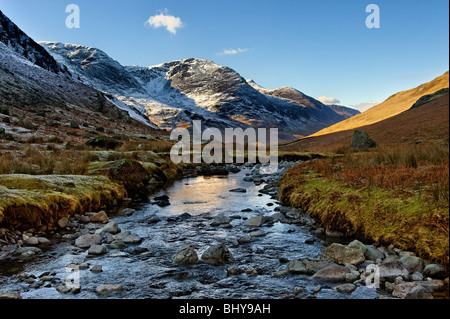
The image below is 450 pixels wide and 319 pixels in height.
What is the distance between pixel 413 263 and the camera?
17.4ft

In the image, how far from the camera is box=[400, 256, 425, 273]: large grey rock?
523 centimetres

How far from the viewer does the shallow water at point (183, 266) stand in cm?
527

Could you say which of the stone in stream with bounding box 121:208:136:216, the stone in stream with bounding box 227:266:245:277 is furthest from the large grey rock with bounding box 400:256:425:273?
the stone in stream with bounding box 121:208:136:216

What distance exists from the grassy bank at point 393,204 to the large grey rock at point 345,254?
90 cm

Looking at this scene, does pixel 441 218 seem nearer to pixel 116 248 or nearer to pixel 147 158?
pixel 116 248

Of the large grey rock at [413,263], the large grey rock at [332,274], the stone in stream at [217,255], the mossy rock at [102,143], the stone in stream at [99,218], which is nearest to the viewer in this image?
the large grey rock at [413,263]

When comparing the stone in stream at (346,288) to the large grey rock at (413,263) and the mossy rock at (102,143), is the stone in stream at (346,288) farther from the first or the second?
the mossy rock at (102,143)

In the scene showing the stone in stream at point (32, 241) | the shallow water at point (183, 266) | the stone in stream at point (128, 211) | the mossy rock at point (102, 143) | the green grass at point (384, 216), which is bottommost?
the shallow water at point (183, 266)

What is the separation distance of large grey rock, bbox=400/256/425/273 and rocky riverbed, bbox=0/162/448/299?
18 mm

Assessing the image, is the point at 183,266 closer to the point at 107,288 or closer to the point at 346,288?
the point at 107,288

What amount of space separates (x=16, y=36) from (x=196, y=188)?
106m

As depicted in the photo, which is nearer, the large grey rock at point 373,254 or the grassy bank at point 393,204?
the grassy bank at point 393,204

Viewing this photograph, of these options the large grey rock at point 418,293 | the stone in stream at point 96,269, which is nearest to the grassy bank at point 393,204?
the large grey rock at point 418,293
